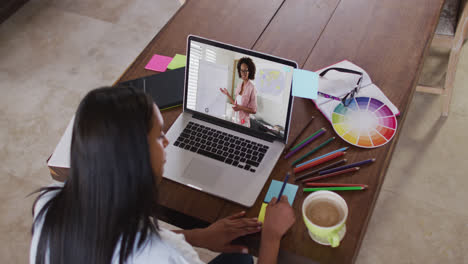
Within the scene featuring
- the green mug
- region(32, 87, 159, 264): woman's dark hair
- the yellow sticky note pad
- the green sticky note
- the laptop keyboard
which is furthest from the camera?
the green sticky note

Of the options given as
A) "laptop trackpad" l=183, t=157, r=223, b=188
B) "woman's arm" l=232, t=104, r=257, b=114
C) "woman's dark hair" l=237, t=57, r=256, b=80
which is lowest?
"laptop trackpad" l=183, t=157, r=223, b=188

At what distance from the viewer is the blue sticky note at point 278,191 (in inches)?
43.2

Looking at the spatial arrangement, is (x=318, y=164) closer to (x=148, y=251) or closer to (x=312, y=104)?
(x=312, y=104)

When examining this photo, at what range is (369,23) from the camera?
1.52m

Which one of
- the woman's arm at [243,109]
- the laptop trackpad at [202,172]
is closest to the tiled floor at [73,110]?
the laptop trackpad at [202,172]

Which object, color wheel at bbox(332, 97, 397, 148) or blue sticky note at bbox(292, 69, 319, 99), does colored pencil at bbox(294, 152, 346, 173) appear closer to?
color wheel at bbox(332, 97, 397, 148)

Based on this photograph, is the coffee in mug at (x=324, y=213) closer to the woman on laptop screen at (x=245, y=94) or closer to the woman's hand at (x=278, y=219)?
the woman's hand at (x=278, y=219)

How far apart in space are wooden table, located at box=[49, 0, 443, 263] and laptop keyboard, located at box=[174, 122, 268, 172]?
0.23 ft

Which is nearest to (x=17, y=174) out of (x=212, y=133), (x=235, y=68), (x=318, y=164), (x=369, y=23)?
(x=212, y=133)

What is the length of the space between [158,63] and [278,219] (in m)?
0.75

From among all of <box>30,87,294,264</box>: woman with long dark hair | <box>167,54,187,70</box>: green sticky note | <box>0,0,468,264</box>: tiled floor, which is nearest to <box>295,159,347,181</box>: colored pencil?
<box>30,87,294,264</box>: woman with long dark hair

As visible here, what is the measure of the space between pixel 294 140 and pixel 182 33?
0.65m

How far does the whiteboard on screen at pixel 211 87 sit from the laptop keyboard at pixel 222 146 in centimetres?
6

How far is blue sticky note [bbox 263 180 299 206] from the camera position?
43.2 inches
